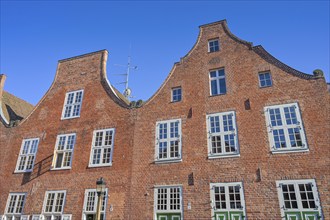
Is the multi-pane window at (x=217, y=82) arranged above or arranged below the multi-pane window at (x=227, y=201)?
above

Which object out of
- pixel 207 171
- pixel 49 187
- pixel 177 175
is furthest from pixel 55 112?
pixel 207 171

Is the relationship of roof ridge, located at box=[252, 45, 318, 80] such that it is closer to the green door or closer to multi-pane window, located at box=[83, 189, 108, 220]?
the green door

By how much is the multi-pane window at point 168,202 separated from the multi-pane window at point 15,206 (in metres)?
9.70

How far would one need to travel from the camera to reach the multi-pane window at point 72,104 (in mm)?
19997

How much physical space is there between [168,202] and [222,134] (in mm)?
4797

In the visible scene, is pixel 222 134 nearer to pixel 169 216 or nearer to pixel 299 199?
pixel 299 199

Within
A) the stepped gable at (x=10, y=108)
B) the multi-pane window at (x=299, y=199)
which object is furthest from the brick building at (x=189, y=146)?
the stepped gable at (x=10, y=108)

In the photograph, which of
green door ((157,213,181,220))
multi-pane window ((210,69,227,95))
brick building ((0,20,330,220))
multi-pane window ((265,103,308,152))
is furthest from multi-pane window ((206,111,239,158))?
green door ((157,213,181,220))

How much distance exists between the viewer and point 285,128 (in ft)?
45.4

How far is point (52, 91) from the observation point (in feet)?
71.6

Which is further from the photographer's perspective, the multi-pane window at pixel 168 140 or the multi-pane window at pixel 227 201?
the multi-pane window at pixel 168 140

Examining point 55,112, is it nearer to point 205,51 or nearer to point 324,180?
point 205,51

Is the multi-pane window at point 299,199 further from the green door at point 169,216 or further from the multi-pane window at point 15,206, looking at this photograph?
the multi-pane window at point 15,206

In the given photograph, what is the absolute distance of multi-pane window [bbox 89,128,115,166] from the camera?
56.5ft
